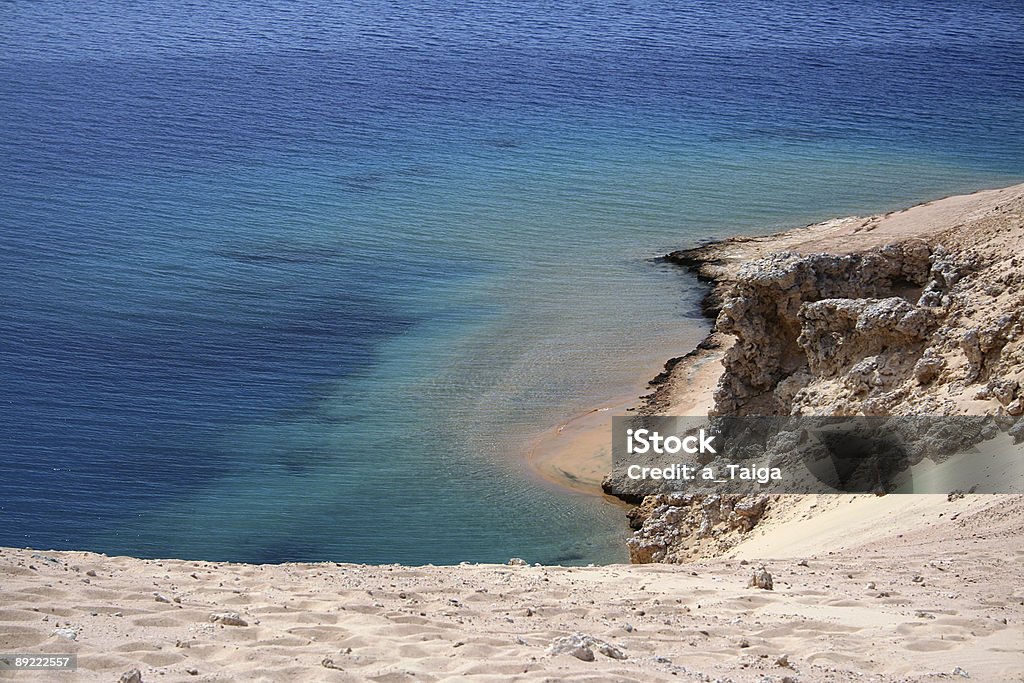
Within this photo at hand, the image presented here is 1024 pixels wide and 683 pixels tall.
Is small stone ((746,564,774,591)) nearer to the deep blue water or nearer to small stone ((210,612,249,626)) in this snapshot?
small stone ((210,612,249,626))

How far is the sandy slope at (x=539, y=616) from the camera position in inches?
292

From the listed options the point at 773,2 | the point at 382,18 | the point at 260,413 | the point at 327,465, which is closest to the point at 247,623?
the point at 327,465

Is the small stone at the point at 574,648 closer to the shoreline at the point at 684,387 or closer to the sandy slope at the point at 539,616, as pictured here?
the sandy slope at the point at 539,616

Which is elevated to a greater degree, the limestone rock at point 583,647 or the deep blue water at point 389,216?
the deep blue water at point 389,216

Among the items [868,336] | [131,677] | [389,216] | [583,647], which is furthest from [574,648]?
[389,216]

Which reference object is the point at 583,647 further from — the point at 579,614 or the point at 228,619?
the point at 228,619

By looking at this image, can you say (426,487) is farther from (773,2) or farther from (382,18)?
(773,2)

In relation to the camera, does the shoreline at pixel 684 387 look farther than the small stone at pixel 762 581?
Yes

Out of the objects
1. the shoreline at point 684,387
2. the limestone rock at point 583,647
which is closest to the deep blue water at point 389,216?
the shoreline at point 684,387

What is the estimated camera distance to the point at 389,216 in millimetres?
31094

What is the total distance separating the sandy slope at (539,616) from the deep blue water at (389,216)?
575 cm

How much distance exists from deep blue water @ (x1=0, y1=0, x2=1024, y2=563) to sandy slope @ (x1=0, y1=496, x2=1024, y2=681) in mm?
5751

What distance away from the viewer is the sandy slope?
7418mm

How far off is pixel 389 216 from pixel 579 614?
23.1 metres
